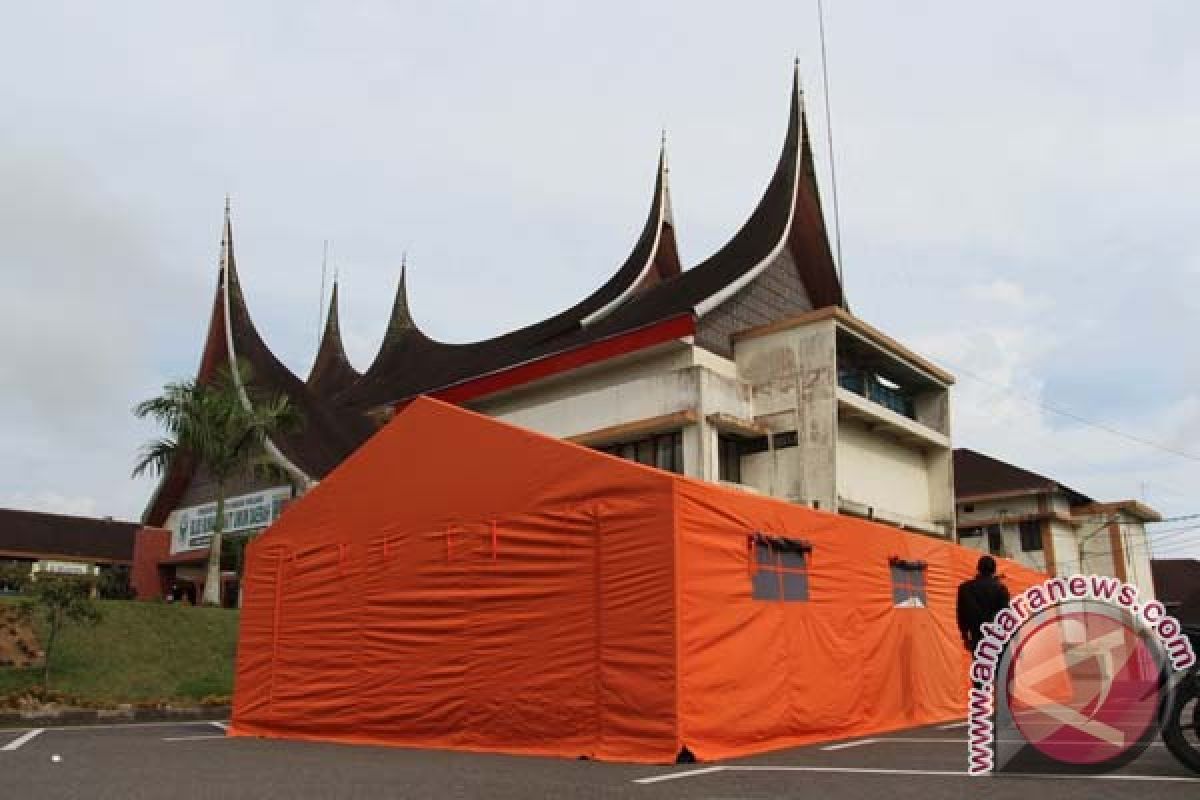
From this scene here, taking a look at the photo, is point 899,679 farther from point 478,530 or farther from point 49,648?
point 49,648

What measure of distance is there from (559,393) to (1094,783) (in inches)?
892

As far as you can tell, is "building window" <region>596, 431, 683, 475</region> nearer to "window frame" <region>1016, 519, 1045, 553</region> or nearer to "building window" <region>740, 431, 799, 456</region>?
"building window" <region>740, 431, 799, 456</region>

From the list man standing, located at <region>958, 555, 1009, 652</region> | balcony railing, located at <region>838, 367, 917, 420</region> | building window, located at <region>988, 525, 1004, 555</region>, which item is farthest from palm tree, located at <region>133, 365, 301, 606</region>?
building window, located at <region>988, 525, 1004, 555</region>

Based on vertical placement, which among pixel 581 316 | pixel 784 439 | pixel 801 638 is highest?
pixel 581 316

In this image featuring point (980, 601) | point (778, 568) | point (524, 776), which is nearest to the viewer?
point (524, 776)

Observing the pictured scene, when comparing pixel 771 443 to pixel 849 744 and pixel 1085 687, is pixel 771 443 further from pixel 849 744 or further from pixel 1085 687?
pixel 1085 687

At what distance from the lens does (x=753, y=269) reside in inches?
1098

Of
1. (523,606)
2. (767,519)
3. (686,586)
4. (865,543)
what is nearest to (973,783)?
(686,586)

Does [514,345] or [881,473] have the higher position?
[514,345]

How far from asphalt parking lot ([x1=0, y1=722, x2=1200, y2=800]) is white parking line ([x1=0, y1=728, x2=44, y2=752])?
457 mm

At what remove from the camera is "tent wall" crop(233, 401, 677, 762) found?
7.48m

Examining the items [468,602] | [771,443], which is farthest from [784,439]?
[468,602]

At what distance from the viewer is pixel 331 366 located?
174 ft

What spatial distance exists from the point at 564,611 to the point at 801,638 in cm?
219
